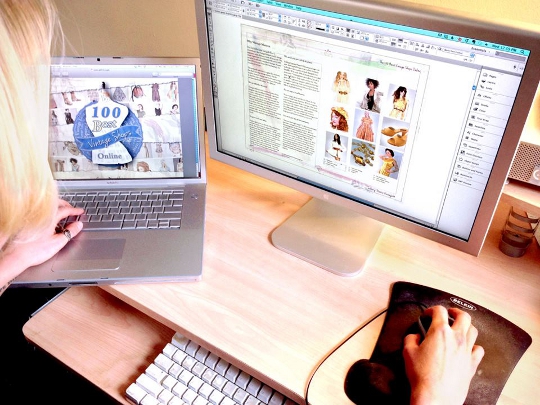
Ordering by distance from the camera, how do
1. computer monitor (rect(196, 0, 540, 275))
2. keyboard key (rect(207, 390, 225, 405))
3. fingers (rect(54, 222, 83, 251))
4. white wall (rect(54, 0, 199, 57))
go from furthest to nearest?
white wall (rect(54, 0, 199, 57)) → fingers (rect(54, 222, 83, 251)) → keyboard key (rect(207, 390, 225, 405)) → computer monitor (rect(196, 0, 540, 275))

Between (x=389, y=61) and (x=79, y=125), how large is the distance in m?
0.54

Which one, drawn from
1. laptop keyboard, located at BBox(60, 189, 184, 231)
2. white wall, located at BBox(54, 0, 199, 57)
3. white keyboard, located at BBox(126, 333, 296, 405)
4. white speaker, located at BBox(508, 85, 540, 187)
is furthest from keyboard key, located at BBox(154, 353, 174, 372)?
white wall, located at BBox(54, 0, 199, 57)

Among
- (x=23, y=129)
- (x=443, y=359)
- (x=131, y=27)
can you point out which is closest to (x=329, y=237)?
(x=443, y=359)

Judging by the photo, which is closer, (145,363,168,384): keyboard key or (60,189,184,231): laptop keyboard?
(145,363,168,384): keyboard key

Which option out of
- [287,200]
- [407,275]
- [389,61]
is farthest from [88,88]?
[407,275]

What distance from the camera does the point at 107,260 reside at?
0.79m

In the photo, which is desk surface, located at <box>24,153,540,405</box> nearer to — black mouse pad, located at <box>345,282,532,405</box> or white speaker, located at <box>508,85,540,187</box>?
black mouse pad, located at <box>345,282,532,405</box>

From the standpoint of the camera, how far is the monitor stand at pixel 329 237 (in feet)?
2.62

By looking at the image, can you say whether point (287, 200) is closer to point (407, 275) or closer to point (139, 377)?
point (407, 275)

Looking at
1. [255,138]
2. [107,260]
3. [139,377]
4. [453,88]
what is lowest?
[139,377]

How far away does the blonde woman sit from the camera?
23.5 inches

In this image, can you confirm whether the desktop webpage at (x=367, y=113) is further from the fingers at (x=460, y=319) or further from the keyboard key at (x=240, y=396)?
the keyboard key at (x=240, y=396)

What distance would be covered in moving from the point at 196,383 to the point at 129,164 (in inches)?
16.1

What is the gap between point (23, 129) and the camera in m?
0.62
